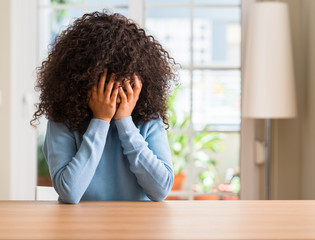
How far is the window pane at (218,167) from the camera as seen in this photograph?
441 centimetres

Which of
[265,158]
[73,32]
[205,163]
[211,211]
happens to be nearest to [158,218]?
[211,211]

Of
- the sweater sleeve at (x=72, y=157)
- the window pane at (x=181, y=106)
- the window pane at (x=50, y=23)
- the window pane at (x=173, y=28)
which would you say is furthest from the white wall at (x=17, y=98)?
the sweater sleeve at (x=72, y=157)

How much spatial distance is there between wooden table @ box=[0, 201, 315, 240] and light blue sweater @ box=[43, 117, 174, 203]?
7cm

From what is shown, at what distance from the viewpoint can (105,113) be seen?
1485 millimetres

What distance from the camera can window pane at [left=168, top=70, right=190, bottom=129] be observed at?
3.52 metres

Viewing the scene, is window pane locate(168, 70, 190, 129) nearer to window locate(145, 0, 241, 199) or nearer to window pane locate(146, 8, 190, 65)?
window locate(145, 0, 241, 199)

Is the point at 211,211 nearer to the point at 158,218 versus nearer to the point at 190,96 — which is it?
the point at 158,218

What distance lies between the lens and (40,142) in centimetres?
413

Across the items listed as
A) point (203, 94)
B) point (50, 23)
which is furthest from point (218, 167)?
point (50, 23)

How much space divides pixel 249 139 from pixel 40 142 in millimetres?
1726

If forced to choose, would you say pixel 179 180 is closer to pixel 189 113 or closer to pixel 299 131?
pixel 189 113

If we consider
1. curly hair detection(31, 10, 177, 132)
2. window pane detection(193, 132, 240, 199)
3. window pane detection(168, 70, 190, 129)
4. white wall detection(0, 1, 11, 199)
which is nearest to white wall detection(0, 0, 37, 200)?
white wall detection(0, 1, 11, 199)

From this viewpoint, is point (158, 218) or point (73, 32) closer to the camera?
point (158, 218)

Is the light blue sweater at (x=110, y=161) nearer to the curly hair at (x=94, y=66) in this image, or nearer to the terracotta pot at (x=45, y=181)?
the curly hair at (x=94, y=66)
